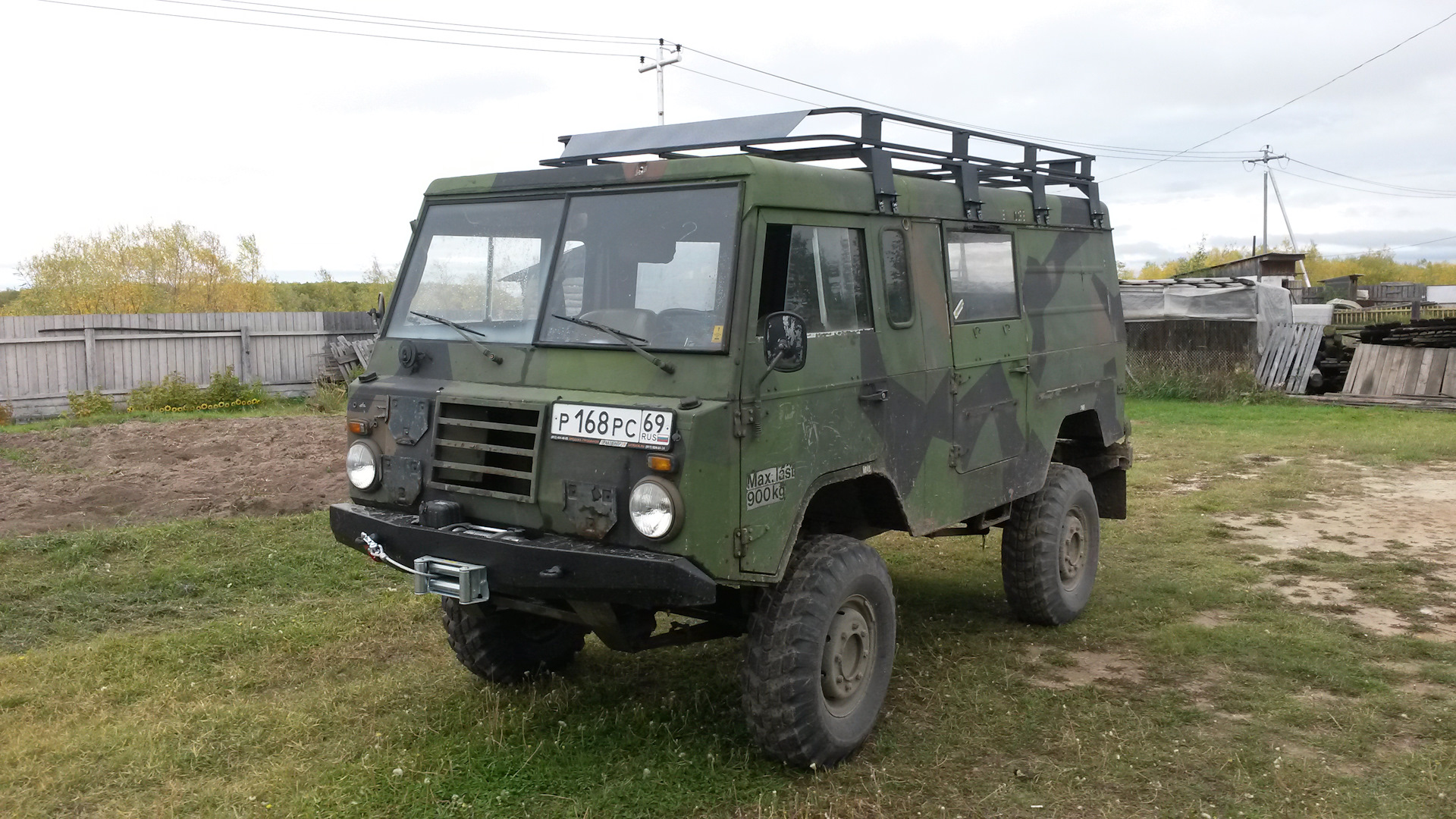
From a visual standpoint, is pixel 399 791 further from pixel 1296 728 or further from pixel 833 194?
pixel 1296 728

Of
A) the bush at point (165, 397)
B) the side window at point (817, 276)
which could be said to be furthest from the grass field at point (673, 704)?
the bush at point (165, 397)

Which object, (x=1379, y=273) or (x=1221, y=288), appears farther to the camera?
(x=1379, y=273)

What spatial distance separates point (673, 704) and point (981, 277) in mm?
2799

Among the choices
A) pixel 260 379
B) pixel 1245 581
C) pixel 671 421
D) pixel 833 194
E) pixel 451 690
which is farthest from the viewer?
pixel 260 379

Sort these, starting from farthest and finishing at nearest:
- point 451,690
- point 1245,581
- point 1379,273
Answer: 1. point 1379,273
2. point 1245,581
3. point 451,690

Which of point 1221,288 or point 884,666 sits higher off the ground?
point 1221,288

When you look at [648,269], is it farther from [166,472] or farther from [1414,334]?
[1414,334]

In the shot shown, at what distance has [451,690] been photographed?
5824 mm

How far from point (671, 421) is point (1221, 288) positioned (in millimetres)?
18776

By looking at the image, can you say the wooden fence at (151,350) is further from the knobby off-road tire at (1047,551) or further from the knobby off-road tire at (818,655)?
the knobby off-road tire at (818,655)

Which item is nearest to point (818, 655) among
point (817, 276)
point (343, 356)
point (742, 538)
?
point (742, 538)

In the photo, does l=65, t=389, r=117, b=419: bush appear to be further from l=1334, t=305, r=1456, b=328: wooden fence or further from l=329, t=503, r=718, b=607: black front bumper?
l=1334, t=305, r=1456, b=328: wooden fence

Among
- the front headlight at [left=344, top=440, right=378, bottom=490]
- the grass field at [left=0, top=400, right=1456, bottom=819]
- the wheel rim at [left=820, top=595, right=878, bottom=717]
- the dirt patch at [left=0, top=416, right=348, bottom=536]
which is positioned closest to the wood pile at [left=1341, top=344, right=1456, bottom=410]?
the grass field at [left=0, top=400, right=1456, bottom=819]

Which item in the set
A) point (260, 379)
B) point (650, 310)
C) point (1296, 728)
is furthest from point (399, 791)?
point (260, 379)
